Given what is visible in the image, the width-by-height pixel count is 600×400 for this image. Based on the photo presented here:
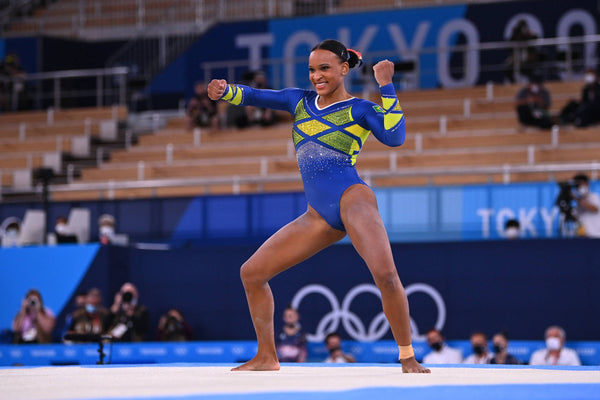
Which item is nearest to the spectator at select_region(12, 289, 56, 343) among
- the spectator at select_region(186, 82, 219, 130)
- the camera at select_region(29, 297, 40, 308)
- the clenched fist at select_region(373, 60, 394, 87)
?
the camera at select_region(29, 297, 40, 308)

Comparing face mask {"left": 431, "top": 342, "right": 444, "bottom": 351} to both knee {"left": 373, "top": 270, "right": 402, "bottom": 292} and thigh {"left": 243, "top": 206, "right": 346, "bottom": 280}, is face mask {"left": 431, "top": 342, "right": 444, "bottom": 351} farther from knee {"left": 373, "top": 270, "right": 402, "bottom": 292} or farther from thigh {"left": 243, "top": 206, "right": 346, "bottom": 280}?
knee {"left": 373, "top": 270, "right": 402, "bottom": 292}

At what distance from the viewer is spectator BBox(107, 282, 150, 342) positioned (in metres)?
12.9

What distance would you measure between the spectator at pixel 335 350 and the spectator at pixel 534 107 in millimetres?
6115

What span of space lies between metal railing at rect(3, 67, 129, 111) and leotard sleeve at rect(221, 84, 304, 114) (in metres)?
15.1

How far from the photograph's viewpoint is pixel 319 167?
6070mm

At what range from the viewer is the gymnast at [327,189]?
5.82 meters

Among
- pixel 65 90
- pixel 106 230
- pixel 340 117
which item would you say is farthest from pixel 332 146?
pixel 65 90

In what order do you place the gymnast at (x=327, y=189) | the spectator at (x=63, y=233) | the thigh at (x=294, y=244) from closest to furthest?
the gymnast at (x=327, y=189) → the thigh at (x=294, y=244) → the spectator at (x=63, y=233)

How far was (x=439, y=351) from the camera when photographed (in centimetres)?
1173

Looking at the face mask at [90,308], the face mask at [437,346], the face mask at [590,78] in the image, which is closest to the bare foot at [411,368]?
the face mask at [437,346]

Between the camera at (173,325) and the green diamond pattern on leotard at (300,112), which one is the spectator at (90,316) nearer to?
the camera at (173,325)

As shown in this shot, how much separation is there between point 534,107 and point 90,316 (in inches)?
321

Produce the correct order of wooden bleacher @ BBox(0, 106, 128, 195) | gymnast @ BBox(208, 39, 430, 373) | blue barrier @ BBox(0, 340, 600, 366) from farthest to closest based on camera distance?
wooden bleacher @ BBox(0, 106, 128, 195), blue barrier @ BBox(0, 340, 600, 366), gymnast @ BBox(208, 39, 430, 373)

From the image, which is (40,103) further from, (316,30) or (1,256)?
(1,256)
